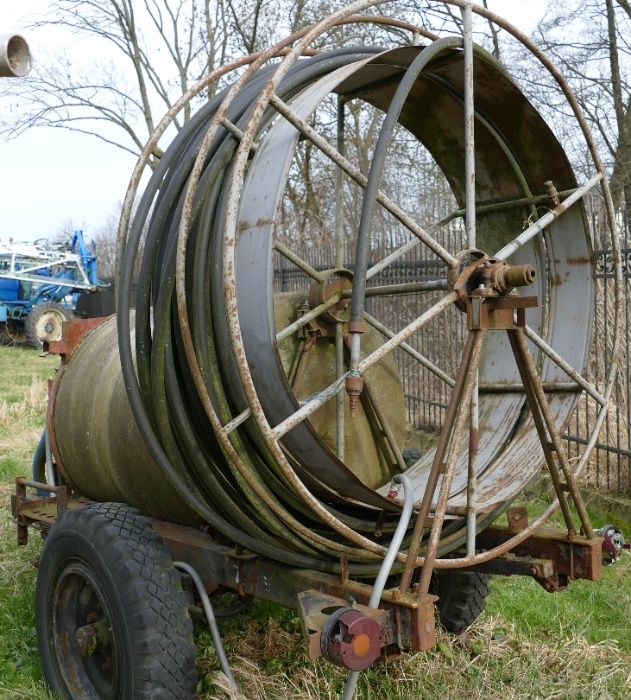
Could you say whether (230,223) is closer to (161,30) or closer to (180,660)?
(180,660)

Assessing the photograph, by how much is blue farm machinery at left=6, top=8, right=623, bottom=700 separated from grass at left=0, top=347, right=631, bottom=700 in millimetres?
264

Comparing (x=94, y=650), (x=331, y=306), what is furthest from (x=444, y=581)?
(x=94, y=650)

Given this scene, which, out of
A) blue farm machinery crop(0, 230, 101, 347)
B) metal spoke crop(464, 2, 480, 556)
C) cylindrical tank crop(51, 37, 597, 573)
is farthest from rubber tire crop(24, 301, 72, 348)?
metal spoke crop(464, 2, 480, 556)

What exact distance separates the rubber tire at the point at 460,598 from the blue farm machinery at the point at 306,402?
1cm

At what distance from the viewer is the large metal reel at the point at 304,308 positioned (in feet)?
9.18

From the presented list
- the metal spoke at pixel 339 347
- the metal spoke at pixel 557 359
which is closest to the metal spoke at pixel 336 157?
the metal spoke at pixel 557 359

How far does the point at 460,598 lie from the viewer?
4.02 metres

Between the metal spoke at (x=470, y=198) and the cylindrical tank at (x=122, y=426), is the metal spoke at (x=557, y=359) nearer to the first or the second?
the metal spoke at (x=470, y=198)

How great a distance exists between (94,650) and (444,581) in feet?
5.63

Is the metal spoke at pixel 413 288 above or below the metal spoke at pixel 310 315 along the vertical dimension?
above

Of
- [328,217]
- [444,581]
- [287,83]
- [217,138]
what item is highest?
[328,217]

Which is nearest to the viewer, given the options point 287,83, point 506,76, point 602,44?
point 287,83

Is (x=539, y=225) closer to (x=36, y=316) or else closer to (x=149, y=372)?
(x=149, y=372)

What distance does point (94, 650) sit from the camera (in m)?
3.27
